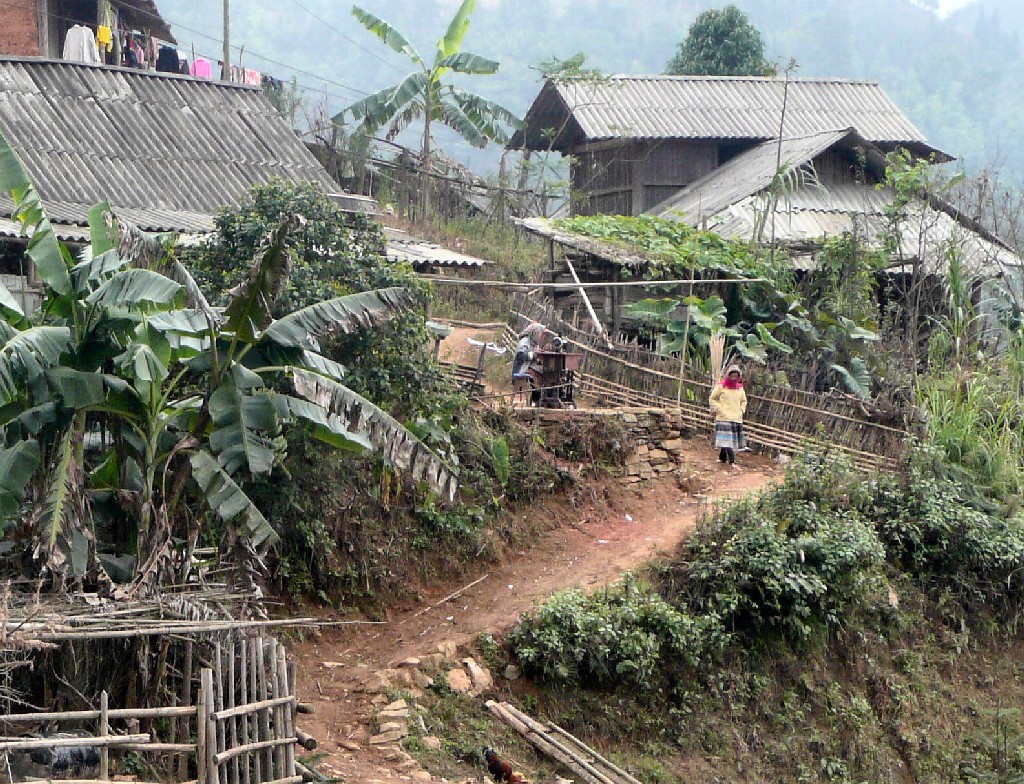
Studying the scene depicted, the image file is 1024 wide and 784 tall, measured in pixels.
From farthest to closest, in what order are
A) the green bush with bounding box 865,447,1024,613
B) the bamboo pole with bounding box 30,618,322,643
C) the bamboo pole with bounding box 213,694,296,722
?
the green bush with bounding box 865,447,1024,613
the bamboo pole with bounding box 213,694,296,722
the bamboo pole with bounding box 30,618,322,643

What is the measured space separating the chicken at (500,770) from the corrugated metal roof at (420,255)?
18.8 feet

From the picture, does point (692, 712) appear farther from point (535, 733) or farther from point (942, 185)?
point (942, 185)

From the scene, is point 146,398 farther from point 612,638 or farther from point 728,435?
point 728,435

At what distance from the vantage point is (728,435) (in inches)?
544

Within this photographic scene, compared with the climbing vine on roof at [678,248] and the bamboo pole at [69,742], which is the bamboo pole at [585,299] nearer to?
the climbing vine on roof at [678,248]

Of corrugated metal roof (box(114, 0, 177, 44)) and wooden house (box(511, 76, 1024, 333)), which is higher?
corrugated metal roof (box(114, 0, 177, 44))

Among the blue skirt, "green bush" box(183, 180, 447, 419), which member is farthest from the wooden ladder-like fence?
the blue skirt

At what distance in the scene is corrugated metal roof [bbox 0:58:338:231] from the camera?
47.9 ft

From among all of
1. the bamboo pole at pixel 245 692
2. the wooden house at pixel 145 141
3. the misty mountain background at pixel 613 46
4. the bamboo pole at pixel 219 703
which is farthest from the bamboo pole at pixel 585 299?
the misty mountain background at pixel 613 46

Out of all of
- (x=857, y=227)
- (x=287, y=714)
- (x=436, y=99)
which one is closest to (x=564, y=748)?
(x=287, y=714)

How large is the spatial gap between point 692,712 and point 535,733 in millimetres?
1766

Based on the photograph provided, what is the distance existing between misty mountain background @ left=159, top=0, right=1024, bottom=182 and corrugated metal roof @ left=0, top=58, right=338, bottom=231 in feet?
111

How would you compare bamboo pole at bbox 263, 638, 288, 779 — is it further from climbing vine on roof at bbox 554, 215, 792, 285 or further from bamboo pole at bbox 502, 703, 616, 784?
climbing vine on roof at bbox 554, 215, 792, 285

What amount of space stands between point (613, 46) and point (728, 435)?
47280 mm
